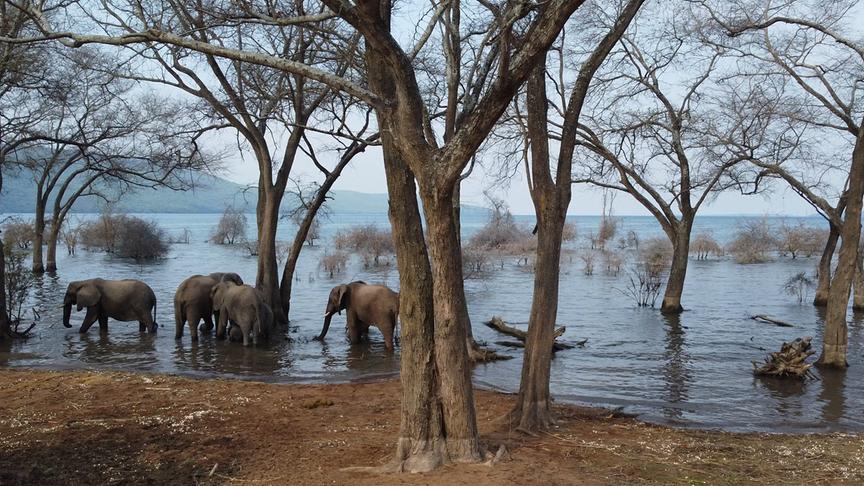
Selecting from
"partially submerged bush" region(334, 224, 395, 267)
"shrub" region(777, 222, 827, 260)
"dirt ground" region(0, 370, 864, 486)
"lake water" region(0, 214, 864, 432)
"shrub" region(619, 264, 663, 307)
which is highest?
"shrub" region(777, 222, 827, 260)

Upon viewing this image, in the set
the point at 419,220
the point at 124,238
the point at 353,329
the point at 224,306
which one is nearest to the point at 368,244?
the point at 124,238

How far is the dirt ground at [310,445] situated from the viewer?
643 cm

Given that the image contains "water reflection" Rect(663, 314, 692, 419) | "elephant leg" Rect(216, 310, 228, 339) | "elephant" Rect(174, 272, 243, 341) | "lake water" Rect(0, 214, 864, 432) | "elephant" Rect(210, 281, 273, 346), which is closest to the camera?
"lake water" Rect(0, 214, 864, 432)

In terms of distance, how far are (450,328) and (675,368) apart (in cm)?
915

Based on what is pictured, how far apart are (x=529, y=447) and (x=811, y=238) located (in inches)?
1692

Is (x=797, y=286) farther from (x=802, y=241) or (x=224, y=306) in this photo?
(x=224, y=306)

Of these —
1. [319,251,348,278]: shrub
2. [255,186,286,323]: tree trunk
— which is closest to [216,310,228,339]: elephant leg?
[255,186,286,323]: tree trunk

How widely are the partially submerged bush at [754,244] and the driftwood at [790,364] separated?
30.6 meters

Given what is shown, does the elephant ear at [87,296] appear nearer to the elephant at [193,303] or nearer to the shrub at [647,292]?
the elephant at [193,303]

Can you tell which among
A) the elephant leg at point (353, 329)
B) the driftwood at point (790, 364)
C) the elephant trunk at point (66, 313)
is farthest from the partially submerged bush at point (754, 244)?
the elephant trunk at point (66, 313)

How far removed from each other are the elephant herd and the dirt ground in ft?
18.3

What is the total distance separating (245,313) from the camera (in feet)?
51.2

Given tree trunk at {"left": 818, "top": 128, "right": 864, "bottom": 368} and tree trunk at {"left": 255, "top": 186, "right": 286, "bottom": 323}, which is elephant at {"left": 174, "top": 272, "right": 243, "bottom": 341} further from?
tree trunk at {"left": 818, "top": 128, "right": 864, "bottom": 368}

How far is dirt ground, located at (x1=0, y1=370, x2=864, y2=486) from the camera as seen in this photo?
21.1 feet
